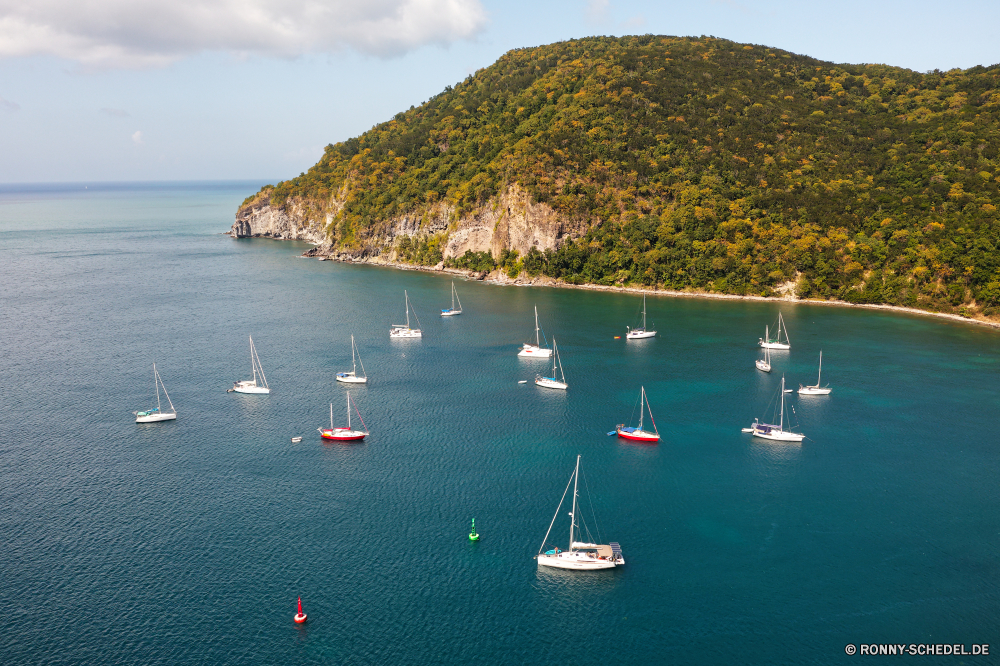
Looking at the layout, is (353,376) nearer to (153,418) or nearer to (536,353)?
(153,418)

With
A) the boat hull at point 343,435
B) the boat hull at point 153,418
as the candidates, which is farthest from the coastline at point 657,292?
the boat hull at point 153,418

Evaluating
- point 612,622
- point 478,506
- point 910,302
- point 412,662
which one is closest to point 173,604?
point 412,662

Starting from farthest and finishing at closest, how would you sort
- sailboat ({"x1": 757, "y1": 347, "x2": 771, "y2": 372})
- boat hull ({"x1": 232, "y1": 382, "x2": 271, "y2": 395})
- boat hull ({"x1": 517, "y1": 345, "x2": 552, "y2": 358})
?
boat hull ({"x1": 517, "y1": 345, "x2": 552, "y2": 358}) < sailboat ({"x1": 757, "y1": 347, "x2": 771, "y2": 372}) < boat hull ({"x1": 232, "y1": 382, "x2": 271, "y2": 395})

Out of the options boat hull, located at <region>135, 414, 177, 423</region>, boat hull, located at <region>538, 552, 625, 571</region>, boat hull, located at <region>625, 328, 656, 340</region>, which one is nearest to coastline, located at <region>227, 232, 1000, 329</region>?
boat hull, located at <region>625, 328, 656, 340</region>

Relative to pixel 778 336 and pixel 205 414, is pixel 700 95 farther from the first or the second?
pixel 205 414

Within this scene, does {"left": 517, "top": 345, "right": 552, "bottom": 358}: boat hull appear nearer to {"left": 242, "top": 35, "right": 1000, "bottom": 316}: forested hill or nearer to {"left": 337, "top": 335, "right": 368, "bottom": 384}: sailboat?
{"left": 337, "top": 335, "right": 368, "bottom": 384}: sailboat

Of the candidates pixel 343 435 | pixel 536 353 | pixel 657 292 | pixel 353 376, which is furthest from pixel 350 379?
pixel 657 292

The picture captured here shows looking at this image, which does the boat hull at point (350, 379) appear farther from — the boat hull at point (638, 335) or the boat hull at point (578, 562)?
the boat hull at point (638, 335)
